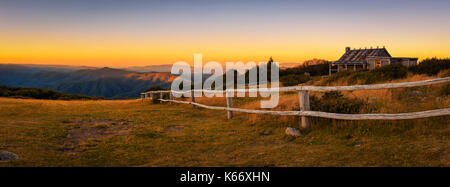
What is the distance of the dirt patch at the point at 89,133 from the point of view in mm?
5883

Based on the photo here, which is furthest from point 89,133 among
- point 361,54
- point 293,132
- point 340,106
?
point 361,54

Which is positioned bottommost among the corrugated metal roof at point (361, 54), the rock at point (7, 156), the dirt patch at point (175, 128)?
the dirt patch at point (175, 128)

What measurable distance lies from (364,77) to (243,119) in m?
12.4

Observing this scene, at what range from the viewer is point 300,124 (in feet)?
23.6

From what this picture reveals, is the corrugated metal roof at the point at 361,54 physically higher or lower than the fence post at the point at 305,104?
higher

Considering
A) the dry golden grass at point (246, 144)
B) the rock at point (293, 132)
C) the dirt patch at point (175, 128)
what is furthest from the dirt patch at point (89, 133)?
the rock at point (293, 132)

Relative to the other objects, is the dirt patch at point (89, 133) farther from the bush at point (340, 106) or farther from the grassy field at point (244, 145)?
the bush at point (340, 106)

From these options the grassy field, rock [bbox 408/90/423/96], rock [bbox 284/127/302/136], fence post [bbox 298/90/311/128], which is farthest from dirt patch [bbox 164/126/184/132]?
rock [bbox 408/90/423/96]

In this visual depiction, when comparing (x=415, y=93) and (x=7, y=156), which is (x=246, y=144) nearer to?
(x=7, y=156)

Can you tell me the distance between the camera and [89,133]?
24.2 feet

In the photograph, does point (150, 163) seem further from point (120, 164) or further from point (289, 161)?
point (289, 161)

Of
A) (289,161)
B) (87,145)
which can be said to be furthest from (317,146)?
(87,145)

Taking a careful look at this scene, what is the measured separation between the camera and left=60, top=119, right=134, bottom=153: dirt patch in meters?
5.88

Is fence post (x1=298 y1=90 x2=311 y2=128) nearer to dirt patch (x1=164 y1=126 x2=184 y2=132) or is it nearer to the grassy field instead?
the grassy field
